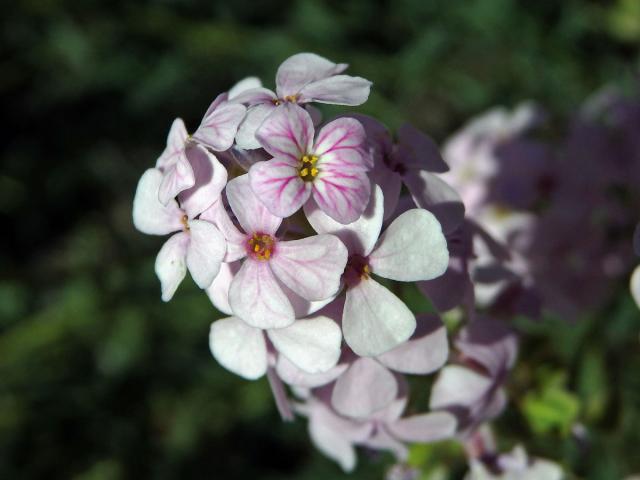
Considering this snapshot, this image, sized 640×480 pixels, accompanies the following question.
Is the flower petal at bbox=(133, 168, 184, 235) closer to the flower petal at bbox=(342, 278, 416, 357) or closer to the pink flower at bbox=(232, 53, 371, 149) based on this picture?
the pink flower at bbox=(232, 53, 371, 149)

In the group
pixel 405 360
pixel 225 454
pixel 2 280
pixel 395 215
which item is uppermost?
pixel 395 215

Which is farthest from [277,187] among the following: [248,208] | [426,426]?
[426,426]

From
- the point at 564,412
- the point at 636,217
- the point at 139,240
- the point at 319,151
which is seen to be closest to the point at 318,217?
the point at 319,151

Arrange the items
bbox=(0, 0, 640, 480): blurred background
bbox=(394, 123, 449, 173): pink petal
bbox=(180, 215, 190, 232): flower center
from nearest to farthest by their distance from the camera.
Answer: bbox=(180, 215, 190, 232): flower center → bbox=(394, 123, 449, 173): pink petal → bbox=(0, 0, 640, 480): blurred background

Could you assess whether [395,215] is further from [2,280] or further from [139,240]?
[139,240]

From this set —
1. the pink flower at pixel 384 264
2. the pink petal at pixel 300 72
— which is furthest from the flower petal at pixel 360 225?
the pink petal at pixel 300 72

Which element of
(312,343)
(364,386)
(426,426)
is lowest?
(426,426)

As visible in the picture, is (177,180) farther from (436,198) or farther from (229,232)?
(436,198)

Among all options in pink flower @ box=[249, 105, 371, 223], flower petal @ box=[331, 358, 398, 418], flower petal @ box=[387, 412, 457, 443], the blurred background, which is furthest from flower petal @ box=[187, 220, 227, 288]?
the blurred background
